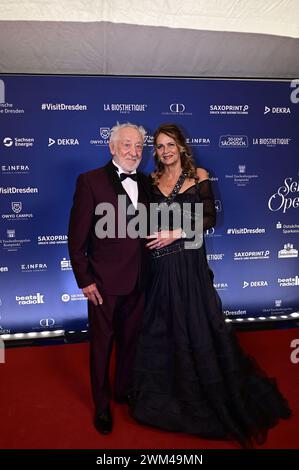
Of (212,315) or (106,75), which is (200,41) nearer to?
(106,75)

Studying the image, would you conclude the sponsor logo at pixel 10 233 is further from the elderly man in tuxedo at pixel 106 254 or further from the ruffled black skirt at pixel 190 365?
the ruffled black skirt at pixel 190 365

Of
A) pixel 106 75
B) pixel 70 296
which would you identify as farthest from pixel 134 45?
pixel 70 296

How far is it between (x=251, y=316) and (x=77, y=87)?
2.52 meters

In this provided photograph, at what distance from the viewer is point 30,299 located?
3.28 meters

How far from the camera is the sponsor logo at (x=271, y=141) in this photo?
3.35m

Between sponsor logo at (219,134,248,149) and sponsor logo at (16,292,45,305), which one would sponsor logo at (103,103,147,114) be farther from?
sponsor logo at (16,292,45,305)

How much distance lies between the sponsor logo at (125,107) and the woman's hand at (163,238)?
138cm

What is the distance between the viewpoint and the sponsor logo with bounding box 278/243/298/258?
11.6 ft

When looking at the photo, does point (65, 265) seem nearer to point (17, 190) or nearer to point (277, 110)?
point (17, 190)

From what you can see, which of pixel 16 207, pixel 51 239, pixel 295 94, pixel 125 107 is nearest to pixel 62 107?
pixel 125 107

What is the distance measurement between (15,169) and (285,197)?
234cm

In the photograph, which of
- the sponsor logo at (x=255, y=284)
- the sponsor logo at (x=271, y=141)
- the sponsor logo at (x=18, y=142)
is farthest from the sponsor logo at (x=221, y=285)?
the sponsor logo at (x=18, y=142)

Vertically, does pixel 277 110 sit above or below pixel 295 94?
below

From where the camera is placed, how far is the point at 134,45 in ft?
9.78
